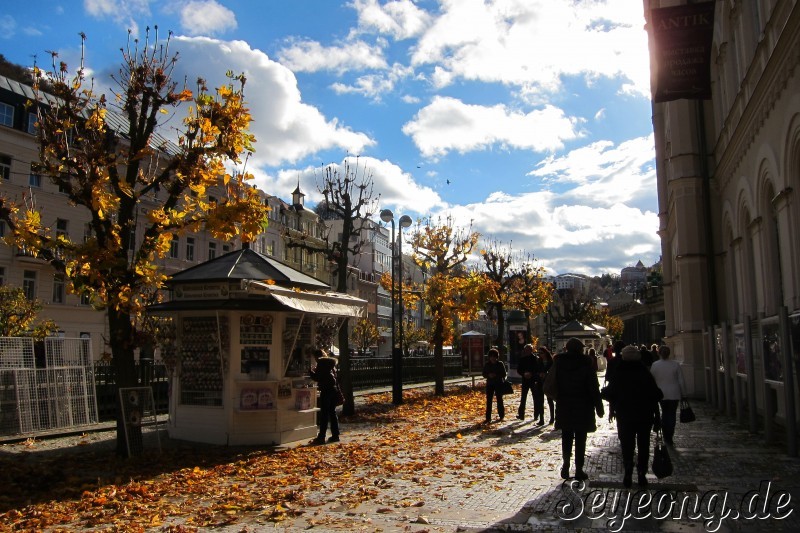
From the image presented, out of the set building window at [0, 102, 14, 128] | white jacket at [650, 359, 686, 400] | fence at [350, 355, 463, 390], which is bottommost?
fence at [350, 355, 463, 390]

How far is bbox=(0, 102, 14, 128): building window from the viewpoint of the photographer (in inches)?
1652

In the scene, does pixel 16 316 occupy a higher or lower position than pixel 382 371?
higher

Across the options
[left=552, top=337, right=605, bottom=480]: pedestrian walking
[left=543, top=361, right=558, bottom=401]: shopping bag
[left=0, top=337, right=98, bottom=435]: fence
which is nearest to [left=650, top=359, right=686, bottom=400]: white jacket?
[left=552, top=337, right=605, bottom=480]: pedestrian walking

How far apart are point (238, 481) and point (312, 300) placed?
4653 mm

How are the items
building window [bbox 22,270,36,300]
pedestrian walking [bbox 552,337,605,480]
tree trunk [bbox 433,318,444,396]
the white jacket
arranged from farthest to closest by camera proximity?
building window [bbox 22,270,36,300]
tree trunk [bbox 433,318,444,396]
the white jacket
pedestrian walking [bbox 552,337,605,480]

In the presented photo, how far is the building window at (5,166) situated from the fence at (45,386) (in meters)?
28.7

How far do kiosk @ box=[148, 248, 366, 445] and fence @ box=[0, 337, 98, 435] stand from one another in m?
3.75

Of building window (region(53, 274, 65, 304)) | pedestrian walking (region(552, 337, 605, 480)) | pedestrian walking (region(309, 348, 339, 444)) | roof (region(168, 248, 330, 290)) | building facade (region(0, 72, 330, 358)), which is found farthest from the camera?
building window (region(53, 274, 65, 304))

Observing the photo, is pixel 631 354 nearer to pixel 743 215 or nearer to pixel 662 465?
pixel 662 465

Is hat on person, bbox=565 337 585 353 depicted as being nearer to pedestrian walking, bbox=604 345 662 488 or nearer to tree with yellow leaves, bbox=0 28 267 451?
pedestrian walking, bbox=604 345 662 488

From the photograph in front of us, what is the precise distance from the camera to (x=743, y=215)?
1953 centimetres

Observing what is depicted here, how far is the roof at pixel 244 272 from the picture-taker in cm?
1361

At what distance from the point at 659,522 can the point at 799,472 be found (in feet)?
12.7
